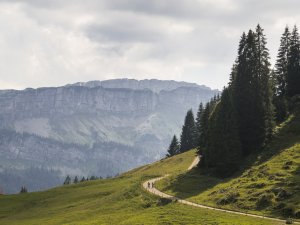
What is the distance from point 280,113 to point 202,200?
43.2 m

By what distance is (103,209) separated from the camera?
6862 cm

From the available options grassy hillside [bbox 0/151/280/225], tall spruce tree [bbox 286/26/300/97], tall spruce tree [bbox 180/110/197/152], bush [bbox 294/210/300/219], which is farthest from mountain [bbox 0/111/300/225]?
tall spruce tree [bbox 180/110/197/152]

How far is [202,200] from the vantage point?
6153 centimetres

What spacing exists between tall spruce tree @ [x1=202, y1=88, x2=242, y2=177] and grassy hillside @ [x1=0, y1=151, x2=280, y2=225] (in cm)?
1483

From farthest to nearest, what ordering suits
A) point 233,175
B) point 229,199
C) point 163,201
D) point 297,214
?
point 233,175 < point 163,201 < point 229,199 < point 297,214

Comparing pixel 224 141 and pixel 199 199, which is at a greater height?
pixel 224 141

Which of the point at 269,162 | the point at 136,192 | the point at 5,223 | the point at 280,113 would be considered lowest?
the point at 5,223

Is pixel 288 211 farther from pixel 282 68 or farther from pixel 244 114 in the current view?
pixel 282 68

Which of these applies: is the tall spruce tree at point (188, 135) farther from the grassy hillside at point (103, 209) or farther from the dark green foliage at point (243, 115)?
the dark green foliage at point (243, 115)

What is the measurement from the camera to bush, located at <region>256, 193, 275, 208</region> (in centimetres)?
5312

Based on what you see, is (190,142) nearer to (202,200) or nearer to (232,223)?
(202,200)

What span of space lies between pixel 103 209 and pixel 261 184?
24.3 meters

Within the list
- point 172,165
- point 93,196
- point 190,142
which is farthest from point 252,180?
point 190,142

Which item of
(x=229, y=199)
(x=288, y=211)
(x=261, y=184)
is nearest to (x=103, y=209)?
(x=229, y=199)
